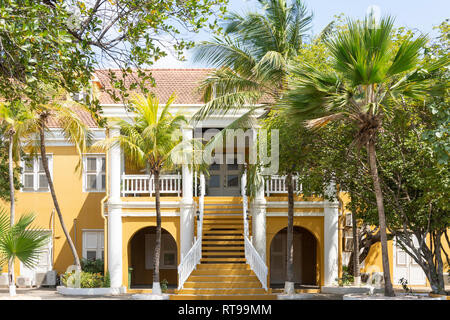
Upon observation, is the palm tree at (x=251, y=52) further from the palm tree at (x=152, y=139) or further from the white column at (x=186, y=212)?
the white column at (x=186, y=212)

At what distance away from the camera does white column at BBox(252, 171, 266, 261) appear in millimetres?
21719

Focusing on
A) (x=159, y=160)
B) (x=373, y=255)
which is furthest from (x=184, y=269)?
(x=373, y=255)

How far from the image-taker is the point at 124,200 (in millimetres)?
22453

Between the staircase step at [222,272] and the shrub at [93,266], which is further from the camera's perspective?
the shrub at [93,266]

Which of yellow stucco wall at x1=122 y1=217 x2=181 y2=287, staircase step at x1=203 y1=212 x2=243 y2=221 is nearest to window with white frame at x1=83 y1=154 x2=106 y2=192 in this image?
yellow stucco wall at x1=122 y1=217 x2=181 y2=287

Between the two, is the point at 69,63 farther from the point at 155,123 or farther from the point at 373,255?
the point at 373,255

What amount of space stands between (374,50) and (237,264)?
370 inches

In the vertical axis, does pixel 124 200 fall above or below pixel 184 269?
above

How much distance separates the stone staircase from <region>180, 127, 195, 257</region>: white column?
0.50m

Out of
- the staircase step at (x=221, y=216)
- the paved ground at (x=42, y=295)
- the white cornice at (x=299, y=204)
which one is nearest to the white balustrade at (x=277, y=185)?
the white cornice at (x=299, y=204)

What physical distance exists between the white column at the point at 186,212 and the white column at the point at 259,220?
2.03 m

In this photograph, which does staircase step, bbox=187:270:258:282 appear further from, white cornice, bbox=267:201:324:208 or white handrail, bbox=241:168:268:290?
white cornice, bbox=267:201:324:208

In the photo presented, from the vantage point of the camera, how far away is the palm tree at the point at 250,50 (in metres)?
19.4

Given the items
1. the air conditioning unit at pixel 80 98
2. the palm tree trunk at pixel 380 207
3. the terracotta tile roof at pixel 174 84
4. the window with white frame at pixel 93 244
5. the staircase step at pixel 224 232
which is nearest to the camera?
the air conditioning unit at pixel 80 98
